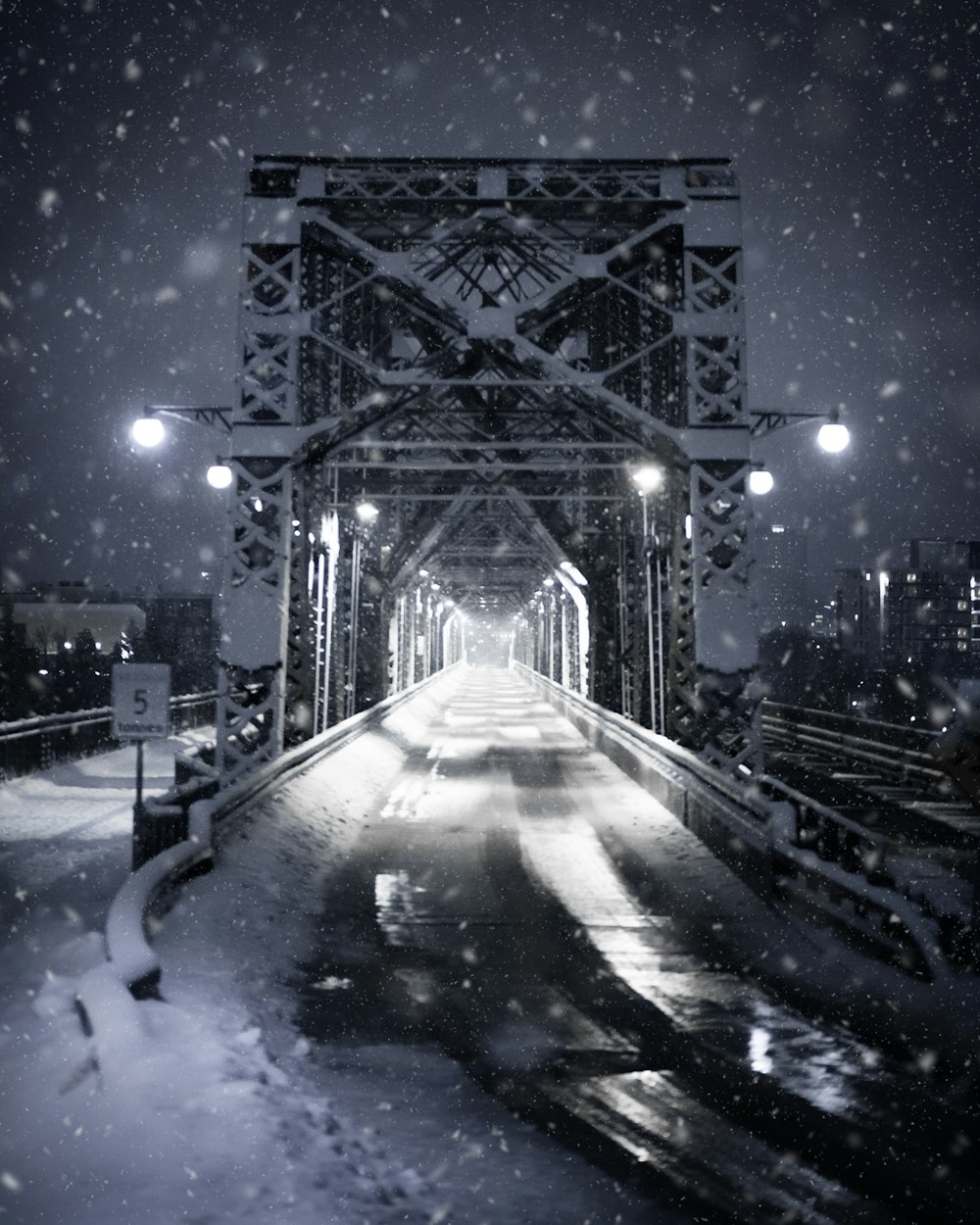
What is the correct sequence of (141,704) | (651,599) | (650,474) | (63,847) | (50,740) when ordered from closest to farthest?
(141,704) → (63,847) → (650,474) → (651,599) → (50,740)

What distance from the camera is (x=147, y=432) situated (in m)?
16.0

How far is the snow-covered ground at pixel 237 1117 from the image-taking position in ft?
14.2

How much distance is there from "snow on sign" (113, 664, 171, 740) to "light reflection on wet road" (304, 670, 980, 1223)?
2.50 metres

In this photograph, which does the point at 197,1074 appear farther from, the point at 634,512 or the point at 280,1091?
the point at 634,512

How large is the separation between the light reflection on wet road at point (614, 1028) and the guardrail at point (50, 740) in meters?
8.31

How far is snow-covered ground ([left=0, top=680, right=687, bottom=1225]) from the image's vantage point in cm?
432

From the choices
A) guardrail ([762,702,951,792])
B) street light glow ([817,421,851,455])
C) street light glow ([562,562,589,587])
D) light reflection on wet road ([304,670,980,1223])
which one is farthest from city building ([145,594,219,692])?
light reflection on wet road ([304,670,980,1223])

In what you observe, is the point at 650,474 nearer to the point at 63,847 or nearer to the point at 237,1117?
the point at 63,847

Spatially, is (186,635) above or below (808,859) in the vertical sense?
above

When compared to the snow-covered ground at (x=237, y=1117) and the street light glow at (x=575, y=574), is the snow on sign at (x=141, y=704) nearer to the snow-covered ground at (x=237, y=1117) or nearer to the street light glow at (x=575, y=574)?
the snow-covered ground at (x=237, y=1117)

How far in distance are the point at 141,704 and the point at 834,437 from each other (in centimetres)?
1005

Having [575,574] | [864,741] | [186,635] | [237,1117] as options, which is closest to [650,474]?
[864,741]

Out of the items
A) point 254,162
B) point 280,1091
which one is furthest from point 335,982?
point 254,162

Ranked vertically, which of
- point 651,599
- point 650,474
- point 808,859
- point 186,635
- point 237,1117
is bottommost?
point 237,1117
